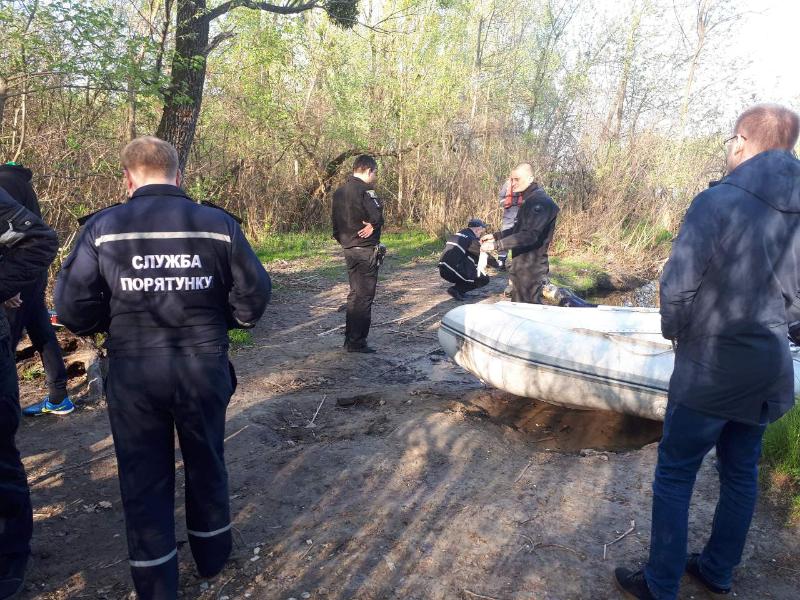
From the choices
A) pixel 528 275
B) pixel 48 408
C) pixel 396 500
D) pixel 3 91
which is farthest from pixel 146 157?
pixel 3 91

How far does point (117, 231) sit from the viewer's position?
2.25 m

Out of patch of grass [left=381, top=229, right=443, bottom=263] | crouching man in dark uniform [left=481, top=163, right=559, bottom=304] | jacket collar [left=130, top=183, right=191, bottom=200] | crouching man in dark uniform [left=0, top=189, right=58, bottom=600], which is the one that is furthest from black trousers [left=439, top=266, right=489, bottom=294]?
jacket collar [left=130, top=183, right=191, bottom=200]

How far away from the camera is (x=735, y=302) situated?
220 centimetres

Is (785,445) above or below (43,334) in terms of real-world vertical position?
below

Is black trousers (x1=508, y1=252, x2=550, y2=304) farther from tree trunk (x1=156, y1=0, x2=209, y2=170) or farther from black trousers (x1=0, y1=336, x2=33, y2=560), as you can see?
black trousers (x1=0, y1=336, x2=33, y2=560)

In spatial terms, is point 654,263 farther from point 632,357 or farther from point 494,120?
point 632,357

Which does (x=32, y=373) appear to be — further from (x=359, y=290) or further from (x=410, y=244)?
(x=410, y=244)

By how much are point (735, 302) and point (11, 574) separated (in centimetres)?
309

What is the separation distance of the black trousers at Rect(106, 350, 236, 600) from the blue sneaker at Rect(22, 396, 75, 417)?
2.58m

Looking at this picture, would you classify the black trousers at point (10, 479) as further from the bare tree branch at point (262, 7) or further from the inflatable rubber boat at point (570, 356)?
the bare tree branch at point (262, 7)

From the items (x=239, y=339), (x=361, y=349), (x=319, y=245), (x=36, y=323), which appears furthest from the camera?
(x=319, y=245)

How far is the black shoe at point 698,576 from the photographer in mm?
2584

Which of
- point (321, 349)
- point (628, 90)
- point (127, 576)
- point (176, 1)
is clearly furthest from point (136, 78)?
point (628, 90)

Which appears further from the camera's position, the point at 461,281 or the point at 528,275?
Answer: the point at 461,281
